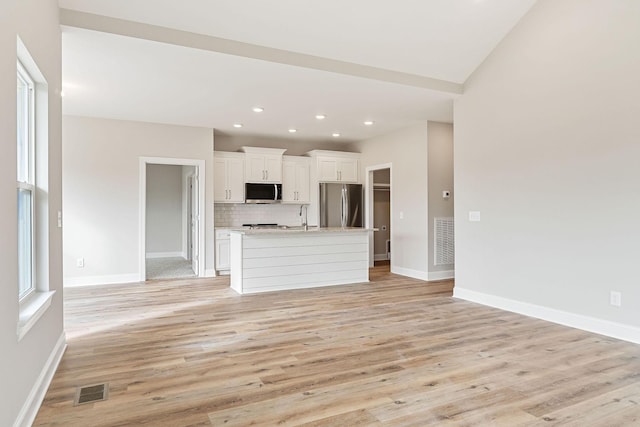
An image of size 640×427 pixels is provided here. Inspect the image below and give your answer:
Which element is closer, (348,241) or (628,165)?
(628,165)

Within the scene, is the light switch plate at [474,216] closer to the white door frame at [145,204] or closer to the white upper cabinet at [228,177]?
the white upper cabinet at [228,177]

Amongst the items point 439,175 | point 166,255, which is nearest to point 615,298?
point 439,175

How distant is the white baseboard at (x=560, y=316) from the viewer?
3404mm

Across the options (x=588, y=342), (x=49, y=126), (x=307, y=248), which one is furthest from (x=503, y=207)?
(x=49, y=126)

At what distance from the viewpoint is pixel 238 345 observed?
3.26 m

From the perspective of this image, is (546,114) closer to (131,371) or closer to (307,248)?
(307,248)

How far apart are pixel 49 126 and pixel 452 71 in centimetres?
427

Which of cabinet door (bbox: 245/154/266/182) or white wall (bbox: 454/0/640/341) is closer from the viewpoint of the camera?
white wall (bbox: 454/0/640/341)

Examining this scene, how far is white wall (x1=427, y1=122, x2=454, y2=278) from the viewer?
21.0 feet

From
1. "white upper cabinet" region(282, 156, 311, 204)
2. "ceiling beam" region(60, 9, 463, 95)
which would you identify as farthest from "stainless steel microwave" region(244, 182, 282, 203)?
"ceiling beam" region(60, 9, 463, 95)

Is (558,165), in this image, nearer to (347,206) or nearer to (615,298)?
(615,298)

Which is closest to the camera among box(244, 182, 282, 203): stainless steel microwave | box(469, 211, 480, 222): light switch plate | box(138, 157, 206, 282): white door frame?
box(469, 211, 480, 222): light switch plate

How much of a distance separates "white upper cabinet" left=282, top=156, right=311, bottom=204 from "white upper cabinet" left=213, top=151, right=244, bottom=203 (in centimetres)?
88

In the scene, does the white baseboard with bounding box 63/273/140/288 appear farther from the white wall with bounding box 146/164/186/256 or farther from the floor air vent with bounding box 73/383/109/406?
the floor air vent with bounding box 73/383/109/406
